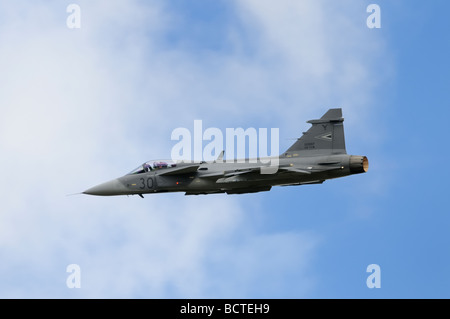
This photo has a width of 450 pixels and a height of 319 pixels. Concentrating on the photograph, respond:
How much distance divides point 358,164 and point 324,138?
2.20 meters

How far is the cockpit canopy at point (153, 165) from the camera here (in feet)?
151

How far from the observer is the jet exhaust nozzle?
4222cm

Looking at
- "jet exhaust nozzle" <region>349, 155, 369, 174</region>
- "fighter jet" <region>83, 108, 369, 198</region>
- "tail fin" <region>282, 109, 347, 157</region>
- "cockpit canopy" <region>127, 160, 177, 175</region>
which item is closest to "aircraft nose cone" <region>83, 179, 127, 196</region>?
"fighter jet" <region>83, 108, 369, 198</region>

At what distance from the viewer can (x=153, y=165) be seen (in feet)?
153

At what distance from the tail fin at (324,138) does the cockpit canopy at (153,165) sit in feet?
19.1

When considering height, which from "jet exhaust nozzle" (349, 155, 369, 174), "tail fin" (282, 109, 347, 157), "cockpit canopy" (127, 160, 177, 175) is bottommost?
"jet exhaust nozzle" (349, 155, 369, 174)

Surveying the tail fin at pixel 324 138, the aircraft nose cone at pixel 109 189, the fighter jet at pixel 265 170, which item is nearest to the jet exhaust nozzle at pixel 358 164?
the fighter jet at pixel 265 170

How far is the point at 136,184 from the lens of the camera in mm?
46688

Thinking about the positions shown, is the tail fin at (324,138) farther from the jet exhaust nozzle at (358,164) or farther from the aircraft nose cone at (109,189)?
the aircraft nose cone at (109,189)

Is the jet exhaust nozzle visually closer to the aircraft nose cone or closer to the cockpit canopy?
the cockpit canopy

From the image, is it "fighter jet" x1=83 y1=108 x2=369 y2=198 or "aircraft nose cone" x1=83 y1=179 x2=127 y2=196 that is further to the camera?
"aircraft nose cone" x1=83 y1=179 x2=127 y2=196

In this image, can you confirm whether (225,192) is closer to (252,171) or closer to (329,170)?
(252,171)

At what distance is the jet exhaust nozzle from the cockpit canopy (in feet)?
28.8
